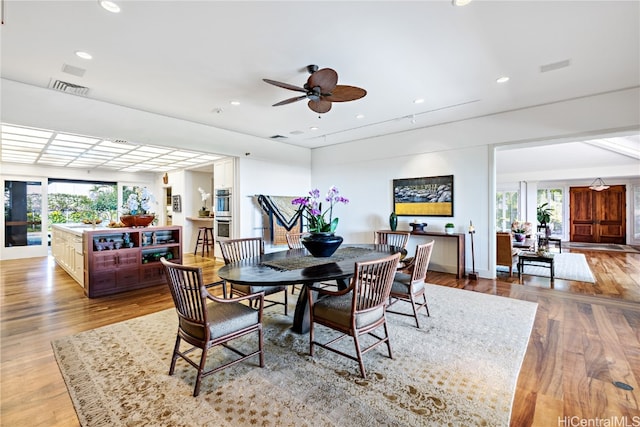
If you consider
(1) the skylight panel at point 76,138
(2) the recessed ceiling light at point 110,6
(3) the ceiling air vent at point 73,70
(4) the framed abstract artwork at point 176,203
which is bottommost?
(4) the framed abstract artwork at point 176,203

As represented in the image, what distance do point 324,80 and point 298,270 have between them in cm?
184

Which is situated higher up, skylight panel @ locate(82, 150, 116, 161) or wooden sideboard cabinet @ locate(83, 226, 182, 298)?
skylight panel @ locate(82, 150, 116, 161)

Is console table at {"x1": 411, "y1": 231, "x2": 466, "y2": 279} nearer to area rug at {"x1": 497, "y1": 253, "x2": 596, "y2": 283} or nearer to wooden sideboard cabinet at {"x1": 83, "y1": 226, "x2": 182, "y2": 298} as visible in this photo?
area rug at {"x1": 497, "y1": 253, "x2": 596, "y2": 283}

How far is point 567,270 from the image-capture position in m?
5.76

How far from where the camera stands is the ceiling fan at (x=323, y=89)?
280 cm

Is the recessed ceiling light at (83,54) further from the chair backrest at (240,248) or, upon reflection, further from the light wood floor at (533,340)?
the light wood floor at (533,340)

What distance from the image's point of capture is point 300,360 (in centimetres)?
239

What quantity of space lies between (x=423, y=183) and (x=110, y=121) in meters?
5.52

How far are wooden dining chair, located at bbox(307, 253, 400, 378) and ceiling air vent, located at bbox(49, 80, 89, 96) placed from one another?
4.12m

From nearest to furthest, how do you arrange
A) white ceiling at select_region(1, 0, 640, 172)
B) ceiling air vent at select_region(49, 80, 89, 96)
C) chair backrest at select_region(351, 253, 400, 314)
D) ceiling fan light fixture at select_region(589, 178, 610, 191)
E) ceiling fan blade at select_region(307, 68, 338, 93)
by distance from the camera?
chair backrest at select_region(351, 253, 400, 314) < white ceiling at select_region(1, 0, 640, 172) < ceiling fan blade at select_region(307, 68, 338, 93) < ceiling air vent at select_region(49, 80, 89, 96) < ceiling fan light fixture at select_region(589, 178, 610, 191)

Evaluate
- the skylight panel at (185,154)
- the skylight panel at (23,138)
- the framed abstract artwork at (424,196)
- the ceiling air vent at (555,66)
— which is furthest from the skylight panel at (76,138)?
the ceiling air vent at (555,66)

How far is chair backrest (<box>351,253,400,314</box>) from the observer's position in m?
2.13

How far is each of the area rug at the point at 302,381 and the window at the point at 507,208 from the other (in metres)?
9.24

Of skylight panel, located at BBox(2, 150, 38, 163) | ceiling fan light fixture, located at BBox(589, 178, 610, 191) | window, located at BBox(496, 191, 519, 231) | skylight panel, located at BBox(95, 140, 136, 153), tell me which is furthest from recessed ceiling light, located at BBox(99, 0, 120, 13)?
ceiling fan light fixture, located at BBox(589, 178, 610, 191)
